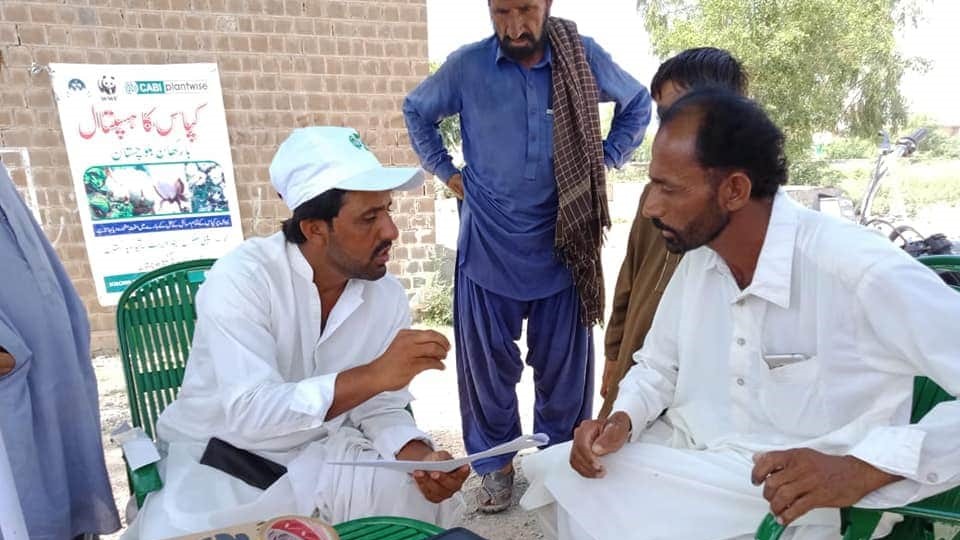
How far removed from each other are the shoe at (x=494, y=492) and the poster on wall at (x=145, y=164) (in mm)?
3866

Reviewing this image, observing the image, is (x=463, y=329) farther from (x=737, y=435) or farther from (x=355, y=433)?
(x=737, y=435)

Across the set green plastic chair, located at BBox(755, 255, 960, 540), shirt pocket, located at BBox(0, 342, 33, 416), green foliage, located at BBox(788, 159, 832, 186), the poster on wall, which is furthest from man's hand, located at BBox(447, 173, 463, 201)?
green foliage, located at BBox(788, 159, 832, 186)

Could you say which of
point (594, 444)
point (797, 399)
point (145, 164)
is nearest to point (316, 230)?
point (594, 444)

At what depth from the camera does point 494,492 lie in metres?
3.26

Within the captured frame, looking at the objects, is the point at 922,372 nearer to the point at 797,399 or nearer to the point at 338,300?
the point at 797,399

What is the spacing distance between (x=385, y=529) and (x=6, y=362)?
1.22 m

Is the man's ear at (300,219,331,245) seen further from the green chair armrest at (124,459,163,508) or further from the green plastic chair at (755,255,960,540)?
the green plastic chair at (755,255,960,540)

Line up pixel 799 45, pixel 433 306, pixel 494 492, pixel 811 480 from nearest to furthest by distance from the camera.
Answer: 1. pixel 811 480
2. pixel 494 492
3. pixel 433 306
4. pixel 799 45

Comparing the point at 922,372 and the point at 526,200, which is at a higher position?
the point at 526,200

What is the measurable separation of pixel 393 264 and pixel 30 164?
3037mm

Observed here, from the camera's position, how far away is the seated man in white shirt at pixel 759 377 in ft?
4.72

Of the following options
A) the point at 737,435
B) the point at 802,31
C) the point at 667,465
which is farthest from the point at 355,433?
the point at 802,31

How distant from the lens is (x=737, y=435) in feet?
5.95

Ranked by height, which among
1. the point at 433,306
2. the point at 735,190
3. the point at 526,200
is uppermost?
the point at 735,190
